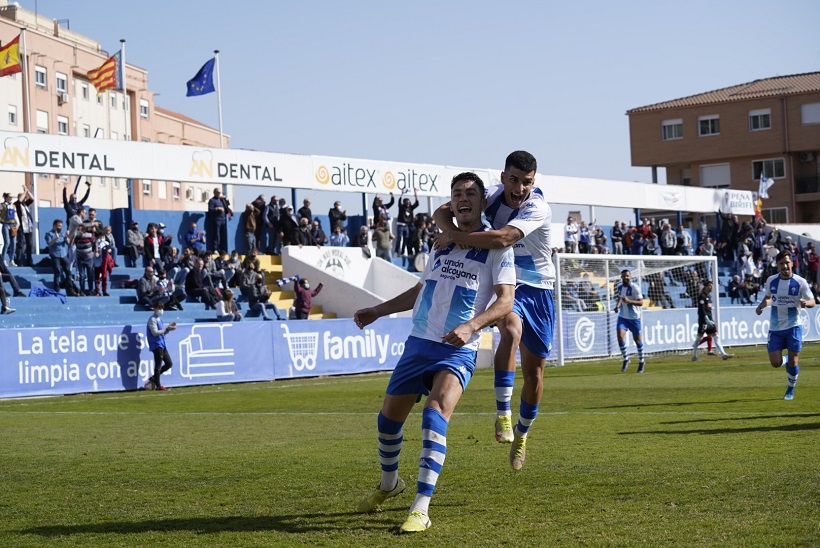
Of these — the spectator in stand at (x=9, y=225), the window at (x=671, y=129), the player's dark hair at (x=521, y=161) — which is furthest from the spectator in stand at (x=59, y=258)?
the window at (x=671, y=129)

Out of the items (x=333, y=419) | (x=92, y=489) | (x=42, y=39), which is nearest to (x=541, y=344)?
(x=92, y=489)

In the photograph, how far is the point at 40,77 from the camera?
222ft

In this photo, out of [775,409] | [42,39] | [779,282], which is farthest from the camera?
[42,39]

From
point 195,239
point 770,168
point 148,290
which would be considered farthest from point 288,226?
point 770,168

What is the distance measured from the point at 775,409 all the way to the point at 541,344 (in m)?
6.43

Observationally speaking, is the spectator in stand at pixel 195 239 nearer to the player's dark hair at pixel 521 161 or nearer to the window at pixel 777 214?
the player's dark hair at pixel 521 161

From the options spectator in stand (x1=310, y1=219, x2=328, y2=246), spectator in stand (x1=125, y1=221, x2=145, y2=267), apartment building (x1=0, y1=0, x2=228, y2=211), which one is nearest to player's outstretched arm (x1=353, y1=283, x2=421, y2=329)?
spectator in stand (x1=125, y1=221, x2=145, y2=267)

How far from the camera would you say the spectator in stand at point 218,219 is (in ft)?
104

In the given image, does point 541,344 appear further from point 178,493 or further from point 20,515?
point 20,515

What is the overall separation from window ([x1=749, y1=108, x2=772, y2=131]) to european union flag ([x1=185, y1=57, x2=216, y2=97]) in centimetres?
4919

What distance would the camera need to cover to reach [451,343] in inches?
260

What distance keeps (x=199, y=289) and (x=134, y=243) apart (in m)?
2.30

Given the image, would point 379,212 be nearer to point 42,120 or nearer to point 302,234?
point 302,234

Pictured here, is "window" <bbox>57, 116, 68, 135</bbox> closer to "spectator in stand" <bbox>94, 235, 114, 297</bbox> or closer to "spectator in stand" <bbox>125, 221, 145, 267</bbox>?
"spectator in stand" <bbox>125, 221, 145, 267</bbox>
